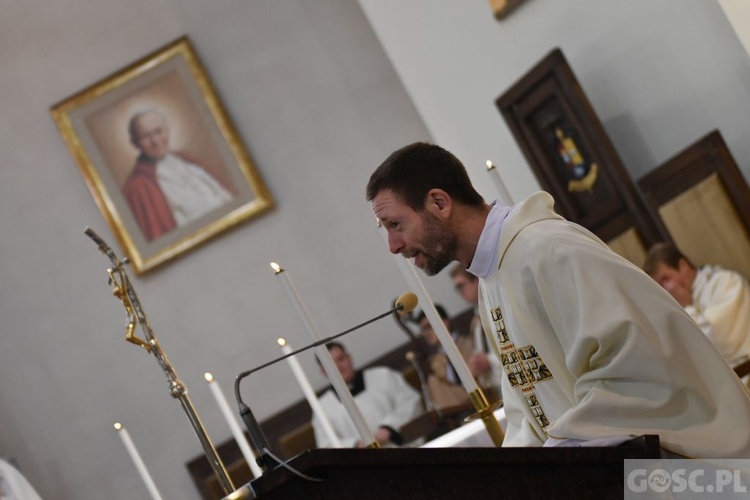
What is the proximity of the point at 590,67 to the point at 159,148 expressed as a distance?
14.0 ft

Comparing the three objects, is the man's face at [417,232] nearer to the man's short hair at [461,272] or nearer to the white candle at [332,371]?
the white candle at [332,371]

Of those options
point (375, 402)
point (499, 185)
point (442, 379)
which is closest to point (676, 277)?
point (499, 185)

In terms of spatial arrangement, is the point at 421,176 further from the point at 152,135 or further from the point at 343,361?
the point at 152,135

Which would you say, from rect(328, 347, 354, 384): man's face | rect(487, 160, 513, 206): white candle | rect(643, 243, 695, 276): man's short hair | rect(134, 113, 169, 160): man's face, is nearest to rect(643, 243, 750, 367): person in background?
rect(643, 243, 695, 276): man's short hair

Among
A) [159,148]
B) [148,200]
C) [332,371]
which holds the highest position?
[159,148]

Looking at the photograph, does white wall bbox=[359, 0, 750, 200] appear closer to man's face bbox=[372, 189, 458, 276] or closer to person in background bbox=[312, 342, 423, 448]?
person in background bbox=[312, 342, 423, 448]

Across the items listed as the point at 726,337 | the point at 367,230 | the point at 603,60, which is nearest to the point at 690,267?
the point at 726,337

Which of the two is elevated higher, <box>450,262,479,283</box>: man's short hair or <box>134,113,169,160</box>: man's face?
<box>134,113,169,160</box>: man's face

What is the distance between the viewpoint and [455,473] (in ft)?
6.86

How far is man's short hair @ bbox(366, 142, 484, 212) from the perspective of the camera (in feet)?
9.07

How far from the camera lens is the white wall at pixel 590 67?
16.3 ft

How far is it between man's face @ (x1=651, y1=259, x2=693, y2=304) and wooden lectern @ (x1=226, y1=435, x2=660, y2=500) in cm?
314

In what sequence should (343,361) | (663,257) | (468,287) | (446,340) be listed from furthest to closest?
(343,361) → (468,287) → (663,257) → (446,340)

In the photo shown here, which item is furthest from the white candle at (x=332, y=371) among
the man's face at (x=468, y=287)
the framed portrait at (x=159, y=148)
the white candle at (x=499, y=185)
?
the framed portrait at (x=159, y=148)
